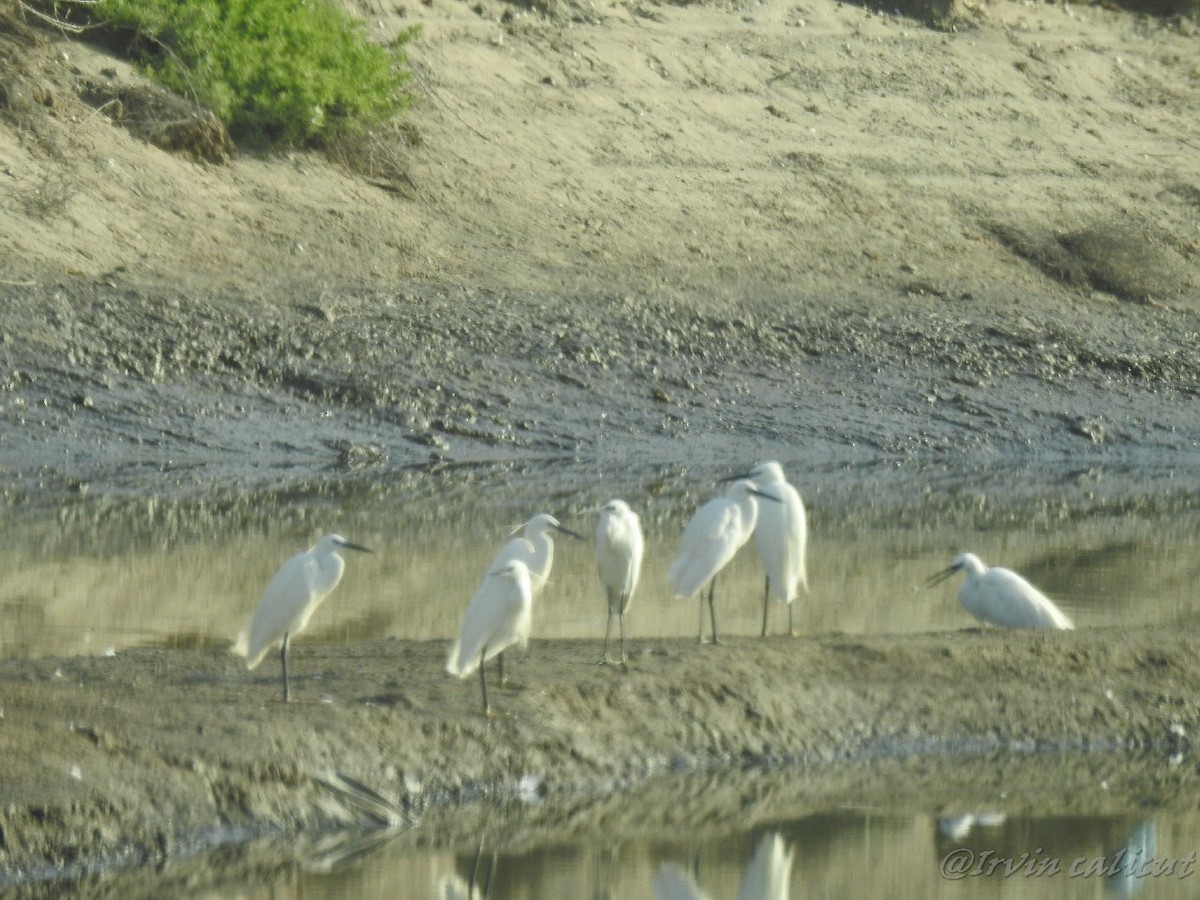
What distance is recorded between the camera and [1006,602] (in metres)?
8.66

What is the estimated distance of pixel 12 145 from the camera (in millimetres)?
15891

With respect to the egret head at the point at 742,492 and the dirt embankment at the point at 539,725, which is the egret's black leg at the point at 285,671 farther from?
the egret head at the point at 742,492

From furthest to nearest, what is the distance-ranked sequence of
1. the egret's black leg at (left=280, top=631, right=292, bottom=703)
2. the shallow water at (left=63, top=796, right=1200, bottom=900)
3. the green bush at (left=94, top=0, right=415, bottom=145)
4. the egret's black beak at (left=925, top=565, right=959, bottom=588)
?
the green bush at (left=94, top=0, right=415, bottom=145)
the egret's black beak at (left=925, top=565, right=959, bottom=588)
the egret's black leg at (left=280, top=631, right=292, bottom=703)
the shallow water at (left=63, top=796, right=1200, bottom=900)

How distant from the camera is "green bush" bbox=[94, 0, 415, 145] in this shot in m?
17.0

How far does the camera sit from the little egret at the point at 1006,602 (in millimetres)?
8594

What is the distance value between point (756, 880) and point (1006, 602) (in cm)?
287

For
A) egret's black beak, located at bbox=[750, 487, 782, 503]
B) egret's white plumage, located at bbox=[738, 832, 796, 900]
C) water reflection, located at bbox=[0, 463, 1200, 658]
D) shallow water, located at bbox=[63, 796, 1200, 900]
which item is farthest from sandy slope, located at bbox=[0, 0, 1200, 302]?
egret's white plumage, located at bbox=[738, 832, 796, 900]

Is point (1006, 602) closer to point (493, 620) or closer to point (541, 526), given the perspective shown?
point (541, 526)

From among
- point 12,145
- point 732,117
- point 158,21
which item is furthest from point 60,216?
point 732,117

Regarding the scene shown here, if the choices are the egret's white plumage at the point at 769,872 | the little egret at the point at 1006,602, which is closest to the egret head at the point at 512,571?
the egret's white plumage at the point at 769,872

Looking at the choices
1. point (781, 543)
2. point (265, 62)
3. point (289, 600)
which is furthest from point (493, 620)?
point (265, 62)

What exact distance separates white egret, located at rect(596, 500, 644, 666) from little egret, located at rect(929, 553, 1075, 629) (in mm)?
1769

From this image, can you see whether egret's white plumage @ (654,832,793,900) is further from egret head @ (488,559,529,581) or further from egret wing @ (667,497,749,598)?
egret wing @ (667,497,749,598)

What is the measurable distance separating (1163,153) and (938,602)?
14968 millimetres
